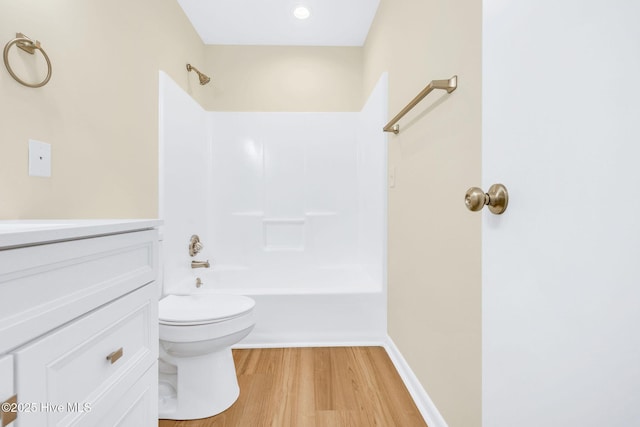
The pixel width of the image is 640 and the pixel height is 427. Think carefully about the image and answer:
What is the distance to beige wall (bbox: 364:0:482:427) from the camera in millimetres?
1023

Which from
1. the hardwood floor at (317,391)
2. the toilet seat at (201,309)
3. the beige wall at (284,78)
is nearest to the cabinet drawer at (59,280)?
the toilet seat at (201,309)

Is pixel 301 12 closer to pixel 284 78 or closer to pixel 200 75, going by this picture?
pixel 284 78

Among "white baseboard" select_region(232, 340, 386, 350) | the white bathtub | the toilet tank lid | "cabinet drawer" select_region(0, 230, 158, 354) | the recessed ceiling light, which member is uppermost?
the recessed ceiling light

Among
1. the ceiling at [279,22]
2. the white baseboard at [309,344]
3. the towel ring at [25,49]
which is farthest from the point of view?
the ceiling at [279,22]

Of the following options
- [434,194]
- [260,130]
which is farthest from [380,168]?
[260,130]

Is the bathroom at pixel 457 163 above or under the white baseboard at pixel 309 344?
above

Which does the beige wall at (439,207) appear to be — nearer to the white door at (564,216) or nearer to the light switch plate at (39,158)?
the white door at (564,216)

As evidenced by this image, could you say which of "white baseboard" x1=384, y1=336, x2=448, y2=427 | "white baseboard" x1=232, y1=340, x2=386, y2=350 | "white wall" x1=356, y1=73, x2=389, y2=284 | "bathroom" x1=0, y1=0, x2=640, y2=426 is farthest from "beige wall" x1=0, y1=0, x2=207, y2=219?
"white baseboard" x1=384, y1=336, x2=448, y2=427

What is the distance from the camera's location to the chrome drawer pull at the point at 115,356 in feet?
2.35

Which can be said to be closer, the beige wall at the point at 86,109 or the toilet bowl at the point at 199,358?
the beige wall at the point at 86,109

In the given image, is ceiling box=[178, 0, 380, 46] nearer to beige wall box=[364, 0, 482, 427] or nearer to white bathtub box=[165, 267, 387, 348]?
beige wall box=[364, 0, 482, 427]

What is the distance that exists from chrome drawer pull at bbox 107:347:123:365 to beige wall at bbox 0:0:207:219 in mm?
614

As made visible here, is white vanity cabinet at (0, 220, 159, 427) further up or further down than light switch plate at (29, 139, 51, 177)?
further down

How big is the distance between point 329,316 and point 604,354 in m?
1.86
